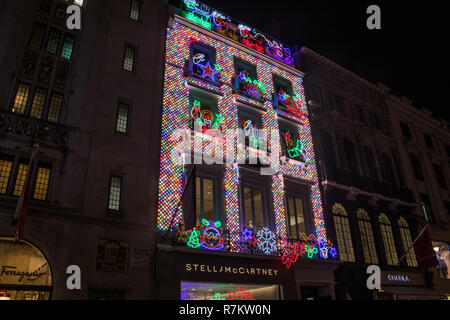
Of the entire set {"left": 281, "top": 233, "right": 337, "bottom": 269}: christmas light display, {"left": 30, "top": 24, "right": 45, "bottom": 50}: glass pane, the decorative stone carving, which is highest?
{"left": 30, "top": 24, "right": 45, "bottom": 50}: glass pane

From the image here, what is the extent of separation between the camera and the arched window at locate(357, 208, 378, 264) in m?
21.1

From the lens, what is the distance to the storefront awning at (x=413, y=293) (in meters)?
20.1

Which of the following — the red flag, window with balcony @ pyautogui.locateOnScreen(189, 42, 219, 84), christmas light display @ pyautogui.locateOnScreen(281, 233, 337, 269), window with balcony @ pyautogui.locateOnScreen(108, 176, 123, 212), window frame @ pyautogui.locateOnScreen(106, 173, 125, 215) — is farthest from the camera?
the red flag

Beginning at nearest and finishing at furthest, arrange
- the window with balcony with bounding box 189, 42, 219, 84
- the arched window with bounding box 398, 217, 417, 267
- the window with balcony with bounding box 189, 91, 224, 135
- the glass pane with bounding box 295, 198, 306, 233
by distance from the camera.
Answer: the window with balcony with bounding box 189, 91, 224, 135
the window with balcony with bounding box 189, 42, 219, 84
the glass pane with bounding box 295, 198, 306, 233
the arched window with bounding box 398, 217, 417, 267

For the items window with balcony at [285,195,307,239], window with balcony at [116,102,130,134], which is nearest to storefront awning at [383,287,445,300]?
window with balcony at [285,195,307,239]

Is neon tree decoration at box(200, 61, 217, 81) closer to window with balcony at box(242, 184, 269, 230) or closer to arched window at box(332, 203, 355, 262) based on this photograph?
window with balcony at box(242, 184, 269, 230)

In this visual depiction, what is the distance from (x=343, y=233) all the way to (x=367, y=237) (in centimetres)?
223

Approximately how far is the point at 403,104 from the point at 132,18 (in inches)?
920

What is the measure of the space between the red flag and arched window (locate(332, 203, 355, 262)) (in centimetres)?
373

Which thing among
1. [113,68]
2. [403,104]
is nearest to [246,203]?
[113,68]

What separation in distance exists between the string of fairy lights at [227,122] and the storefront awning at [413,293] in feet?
18.4

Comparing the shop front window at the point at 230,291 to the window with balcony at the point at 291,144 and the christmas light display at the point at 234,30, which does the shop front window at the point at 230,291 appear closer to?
the window with balcony at the point at 291,144

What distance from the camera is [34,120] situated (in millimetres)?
13203
